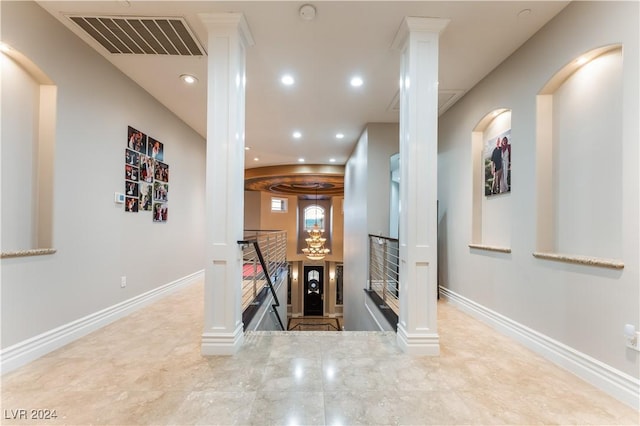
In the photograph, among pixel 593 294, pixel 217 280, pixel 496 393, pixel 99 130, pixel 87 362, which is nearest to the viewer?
pixel 496 393

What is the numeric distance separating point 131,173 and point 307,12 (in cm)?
300

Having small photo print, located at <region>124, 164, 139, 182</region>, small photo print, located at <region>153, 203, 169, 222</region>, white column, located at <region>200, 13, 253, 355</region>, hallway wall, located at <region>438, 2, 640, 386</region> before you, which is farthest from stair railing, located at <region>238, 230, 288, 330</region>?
hallway wall, located at <region>438, 2, 640, 386</region>

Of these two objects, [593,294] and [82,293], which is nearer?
[593,294]

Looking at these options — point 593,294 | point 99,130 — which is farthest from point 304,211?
point 593,294

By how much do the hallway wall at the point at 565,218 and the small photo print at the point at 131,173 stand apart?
456 cm

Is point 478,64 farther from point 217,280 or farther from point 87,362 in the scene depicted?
point 87,362

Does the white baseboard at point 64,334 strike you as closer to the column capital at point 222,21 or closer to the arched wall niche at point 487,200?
the column capital at point 222,21

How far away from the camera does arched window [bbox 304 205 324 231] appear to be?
15.1 metres

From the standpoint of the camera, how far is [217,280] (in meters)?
2.41

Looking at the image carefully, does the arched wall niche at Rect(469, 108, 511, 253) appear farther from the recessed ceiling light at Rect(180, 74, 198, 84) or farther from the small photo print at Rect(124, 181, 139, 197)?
the small photo print at Rect(124, 181, 139, 197)

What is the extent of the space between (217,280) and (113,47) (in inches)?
106

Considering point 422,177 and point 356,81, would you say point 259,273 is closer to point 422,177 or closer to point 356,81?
point 356,81

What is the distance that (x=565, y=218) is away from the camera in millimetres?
2445

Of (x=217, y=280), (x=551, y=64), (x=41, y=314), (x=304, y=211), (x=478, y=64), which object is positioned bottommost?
(x=41, y=314)
